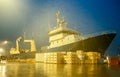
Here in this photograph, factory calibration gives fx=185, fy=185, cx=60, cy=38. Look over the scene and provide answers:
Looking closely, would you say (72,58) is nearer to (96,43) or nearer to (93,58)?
(93,58)

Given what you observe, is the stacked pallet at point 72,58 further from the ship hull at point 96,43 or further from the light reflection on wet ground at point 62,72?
the light reflection on wet ground at point 62,72


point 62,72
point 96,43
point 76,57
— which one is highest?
point 96,43

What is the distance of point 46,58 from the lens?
27.1 m

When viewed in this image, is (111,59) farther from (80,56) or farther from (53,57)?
(53,57)

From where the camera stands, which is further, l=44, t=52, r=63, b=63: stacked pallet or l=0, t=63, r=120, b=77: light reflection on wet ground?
l=44, t=52, r=63, b=63: stacked pallet

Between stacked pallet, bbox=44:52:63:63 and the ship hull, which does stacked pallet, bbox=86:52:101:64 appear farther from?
the ship hull

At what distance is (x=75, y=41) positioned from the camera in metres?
31.5

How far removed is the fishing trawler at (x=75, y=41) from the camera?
96.7 ft

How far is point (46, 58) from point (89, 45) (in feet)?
25.4

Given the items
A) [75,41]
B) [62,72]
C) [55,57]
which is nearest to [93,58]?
[55,57]

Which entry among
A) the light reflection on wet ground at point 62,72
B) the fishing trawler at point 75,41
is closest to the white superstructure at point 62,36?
the fishing trawler at point 75,41

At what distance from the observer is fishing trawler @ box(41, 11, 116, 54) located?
96.7 ft

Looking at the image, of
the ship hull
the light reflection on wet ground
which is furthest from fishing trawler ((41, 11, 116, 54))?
the light reflection on wet ground

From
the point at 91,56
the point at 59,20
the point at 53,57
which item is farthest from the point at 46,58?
the point at 59,20
